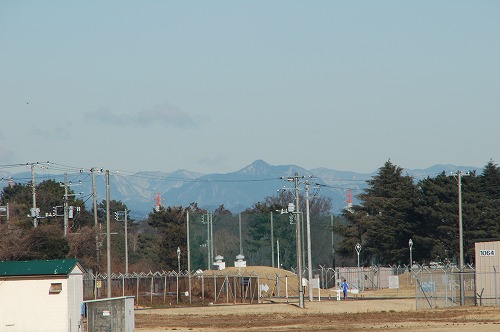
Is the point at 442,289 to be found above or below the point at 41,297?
below

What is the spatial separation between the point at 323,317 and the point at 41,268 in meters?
18.8

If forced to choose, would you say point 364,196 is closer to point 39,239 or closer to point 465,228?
point 465,228

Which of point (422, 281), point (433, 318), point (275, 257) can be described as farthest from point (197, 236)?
point (433, 318)

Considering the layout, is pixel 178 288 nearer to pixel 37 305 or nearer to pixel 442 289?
pixel 442 289

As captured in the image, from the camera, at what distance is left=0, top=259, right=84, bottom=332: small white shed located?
4025 cm

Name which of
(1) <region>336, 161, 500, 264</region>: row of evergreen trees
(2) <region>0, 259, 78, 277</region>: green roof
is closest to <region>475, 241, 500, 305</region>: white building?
(2) <region>0, 259, 78, 277</region>: green roof

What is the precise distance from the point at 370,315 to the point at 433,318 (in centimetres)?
549

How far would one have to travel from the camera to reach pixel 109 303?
126 feet

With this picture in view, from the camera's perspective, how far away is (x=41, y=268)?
40719 millimetres

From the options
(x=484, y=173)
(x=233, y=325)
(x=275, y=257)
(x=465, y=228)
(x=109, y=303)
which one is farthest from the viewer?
(x=484, y=173)

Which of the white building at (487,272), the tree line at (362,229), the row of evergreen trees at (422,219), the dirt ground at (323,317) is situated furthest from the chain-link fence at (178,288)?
the row of evergreen trees at (422,219)

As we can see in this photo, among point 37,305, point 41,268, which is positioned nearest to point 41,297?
point 37,305

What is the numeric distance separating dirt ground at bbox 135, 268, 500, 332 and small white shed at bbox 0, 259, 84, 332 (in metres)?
5.11

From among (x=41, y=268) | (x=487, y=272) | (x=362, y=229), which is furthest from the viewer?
(x=362, y=229)
